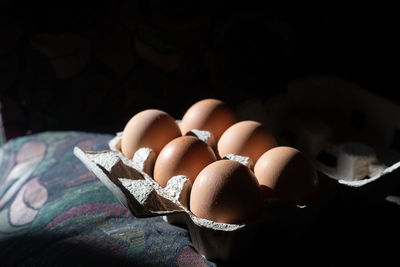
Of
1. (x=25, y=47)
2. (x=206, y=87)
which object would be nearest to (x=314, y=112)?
(x=206, y=87)

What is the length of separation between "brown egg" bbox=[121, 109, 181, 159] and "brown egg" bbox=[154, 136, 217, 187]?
90 mm

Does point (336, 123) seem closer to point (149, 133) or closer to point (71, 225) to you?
point (149, 133)

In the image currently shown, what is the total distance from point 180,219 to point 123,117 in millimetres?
669

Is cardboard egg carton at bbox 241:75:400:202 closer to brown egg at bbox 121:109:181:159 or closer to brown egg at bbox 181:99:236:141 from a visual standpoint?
brown egg at bbox 181:99:236:141

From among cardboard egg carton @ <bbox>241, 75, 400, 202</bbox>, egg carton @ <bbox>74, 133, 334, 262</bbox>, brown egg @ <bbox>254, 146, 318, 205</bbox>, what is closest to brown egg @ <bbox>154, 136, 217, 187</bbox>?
egg carton @ <bbox>74, 133, 334, 262</bbox>

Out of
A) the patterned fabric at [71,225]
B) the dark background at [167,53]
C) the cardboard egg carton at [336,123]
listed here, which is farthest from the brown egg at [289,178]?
the dark background at [167,53]

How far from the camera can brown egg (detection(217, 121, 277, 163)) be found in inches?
38.2

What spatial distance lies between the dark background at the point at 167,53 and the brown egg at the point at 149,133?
1.42 feet

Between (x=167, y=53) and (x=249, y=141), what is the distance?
2.07ft

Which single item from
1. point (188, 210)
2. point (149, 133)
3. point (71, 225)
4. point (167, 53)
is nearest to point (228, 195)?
point (188, 210)

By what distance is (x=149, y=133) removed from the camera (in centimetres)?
102

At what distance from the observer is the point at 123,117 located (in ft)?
5.06

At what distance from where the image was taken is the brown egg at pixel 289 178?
33.5 inches

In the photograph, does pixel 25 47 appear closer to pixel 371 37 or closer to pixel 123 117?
pixel 123 117
